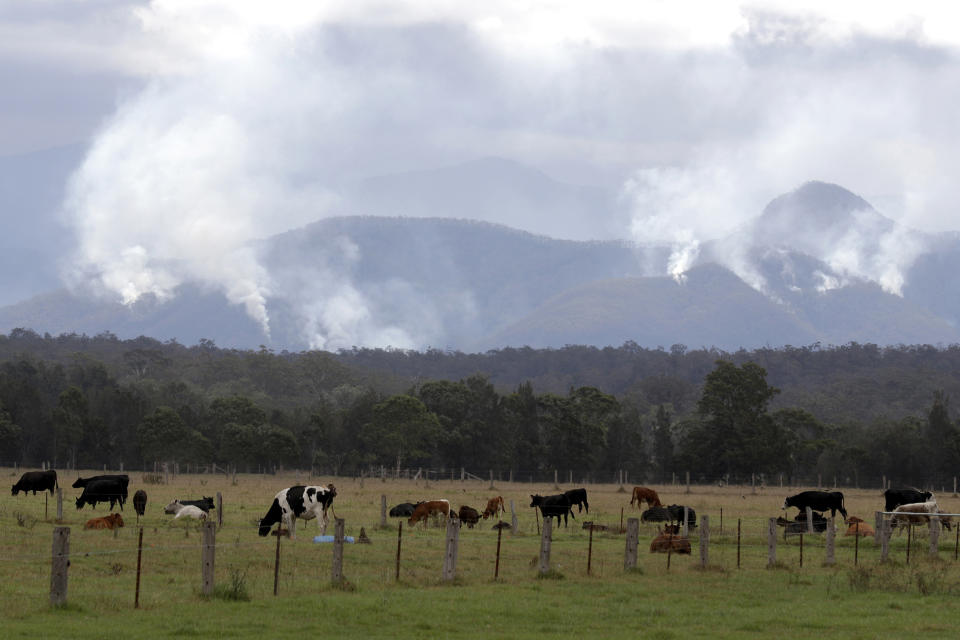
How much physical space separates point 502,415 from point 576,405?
684 centimetres

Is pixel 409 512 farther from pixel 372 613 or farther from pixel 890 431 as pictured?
pixel 890 431

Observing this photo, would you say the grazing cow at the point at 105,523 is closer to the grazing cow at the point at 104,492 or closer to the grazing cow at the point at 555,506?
the grazing cow at the point at 104,492

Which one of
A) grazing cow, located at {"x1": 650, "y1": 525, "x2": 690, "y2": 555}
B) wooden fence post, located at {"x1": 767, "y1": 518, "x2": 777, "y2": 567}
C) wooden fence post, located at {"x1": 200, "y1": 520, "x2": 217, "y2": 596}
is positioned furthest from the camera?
grazing cow, located at {"x1": 650, "y1": 525, "x2": 690, "y2": 555}

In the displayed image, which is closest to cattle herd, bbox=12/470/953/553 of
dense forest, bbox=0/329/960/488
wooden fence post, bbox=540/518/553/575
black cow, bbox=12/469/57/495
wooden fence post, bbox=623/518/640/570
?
black cow, bbox=12/469/57/495

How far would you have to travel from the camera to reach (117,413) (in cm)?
10906

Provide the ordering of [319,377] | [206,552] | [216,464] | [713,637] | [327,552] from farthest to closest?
1. [319,377]
2. [216,464]
3. [327,552]
4. [206,552]
5. [713,637]

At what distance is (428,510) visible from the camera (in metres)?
39.8

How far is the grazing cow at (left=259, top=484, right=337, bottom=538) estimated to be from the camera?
110 ft

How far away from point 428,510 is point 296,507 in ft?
21.5

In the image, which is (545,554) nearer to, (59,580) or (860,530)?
(59,580)

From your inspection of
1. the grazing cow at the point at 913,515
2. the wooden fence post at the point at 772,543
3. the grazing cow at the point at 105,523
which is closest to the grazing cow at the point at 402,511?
the grazing cow at the point at 105,523

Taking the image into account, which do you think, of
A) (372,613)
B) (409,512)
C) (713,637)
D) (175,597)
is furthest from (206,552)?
(409,512)

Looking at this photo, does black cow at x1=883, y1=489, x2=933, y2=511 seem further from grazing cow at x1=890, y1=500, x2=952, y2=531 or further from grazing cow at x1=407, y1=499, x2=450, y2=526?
grazing cow at x1=407, y1=499, x2=450, y2=526

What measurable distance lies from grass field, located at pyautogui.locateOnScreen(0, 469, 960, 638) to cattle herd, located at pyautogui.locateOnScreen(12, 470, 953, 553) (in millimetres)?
848
